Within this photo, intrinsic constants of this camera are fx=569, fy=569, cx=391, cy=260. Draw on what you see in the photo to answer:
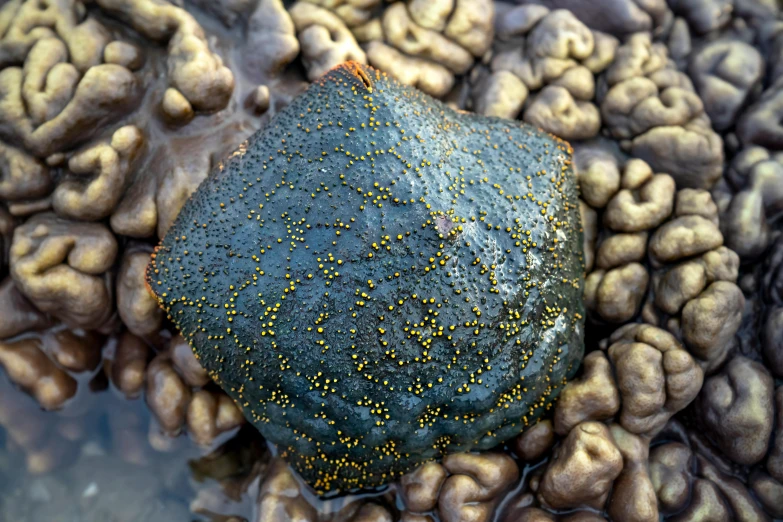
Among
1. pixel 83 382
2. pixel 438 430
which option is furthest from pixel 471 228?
pixel 83 382

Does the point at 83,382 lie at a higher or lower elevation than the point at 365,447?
lower

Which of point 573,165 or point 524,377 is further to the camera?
point 573,165

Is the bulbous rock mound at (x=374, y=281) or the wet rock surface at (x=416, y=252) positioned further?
the wet rock surface at (x=416, y=252)

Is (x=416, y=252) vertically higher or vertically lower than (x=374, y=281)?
higher

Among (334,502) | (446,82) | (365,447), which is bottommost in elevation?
(334,502)

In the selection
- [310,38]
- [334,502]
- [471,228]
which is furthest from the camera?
[310,38]

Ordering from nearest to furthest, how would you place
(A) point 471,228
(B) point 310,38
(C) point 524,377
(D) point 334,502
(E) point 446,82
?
1. (A) point 471,228
2. (C) point 524,377
3. (D) point 334,502
4. (B) point 310,38
5. (E) point 446,82

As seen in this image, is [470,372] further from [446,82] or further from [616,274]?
[446,82]

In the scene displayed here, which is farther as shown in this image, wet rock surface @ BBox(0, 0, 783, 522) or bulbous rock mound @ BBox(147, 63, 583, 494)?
wet rock surface @ BBox(0, 0, 783, 522)
